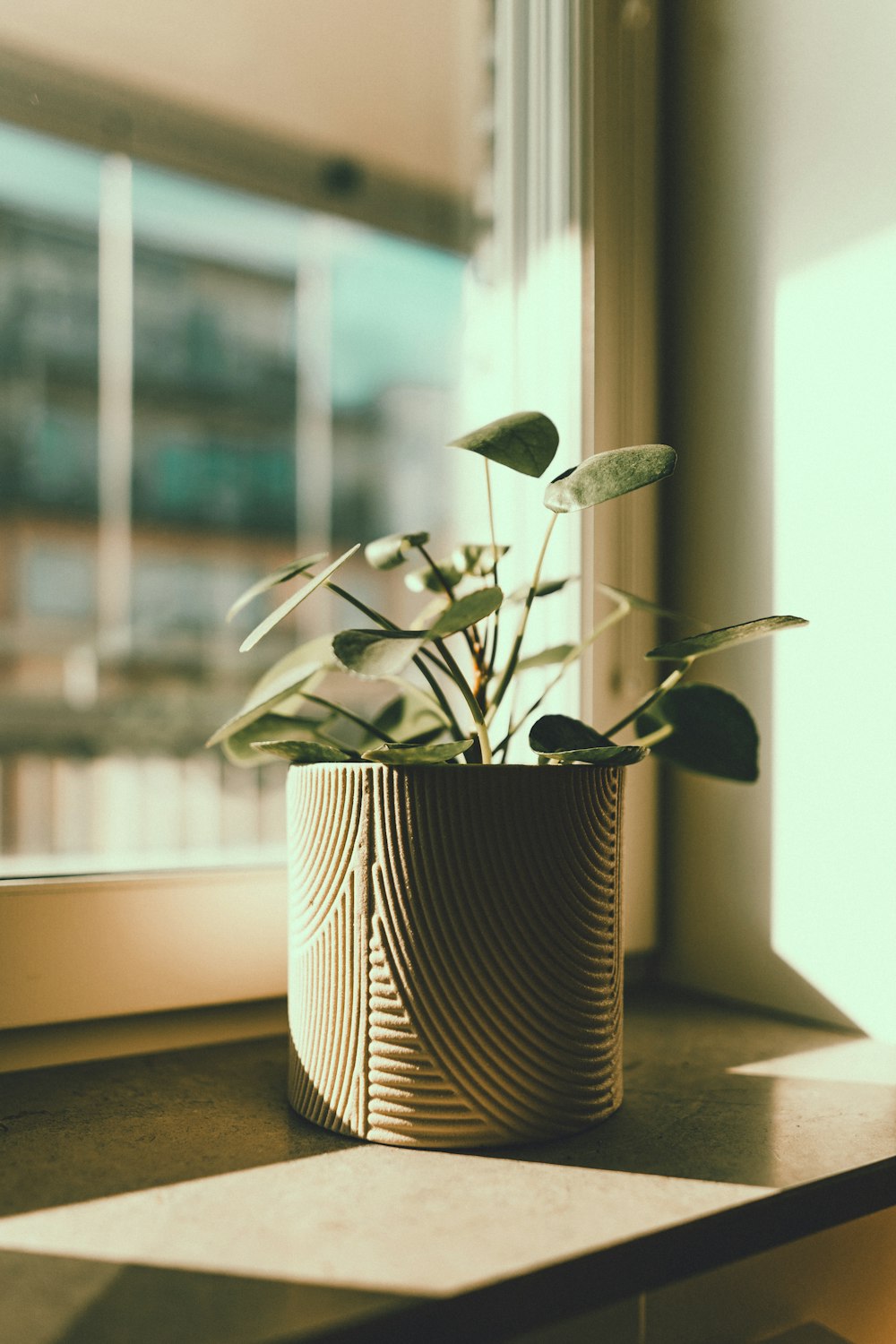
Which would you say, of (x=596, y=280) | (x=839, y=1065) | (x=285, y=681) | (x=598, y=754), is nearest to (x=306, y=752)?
(x=285, y=681)

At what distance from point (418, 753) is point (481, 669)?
0.33ft

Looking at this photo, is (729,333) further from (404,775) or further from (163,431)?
(163,431)

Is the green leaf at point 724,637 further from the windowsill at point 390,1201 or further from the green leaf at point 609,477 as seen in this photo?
the windowsill at point 390,1201

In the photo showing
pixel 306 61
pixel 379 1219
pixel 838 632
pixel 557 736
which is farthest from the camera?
pixel 306 61

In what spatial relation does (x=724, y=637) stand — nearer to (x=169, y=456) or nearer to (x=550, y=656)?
(x=550, y=656)

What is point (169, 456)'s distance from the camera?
303 centimetres

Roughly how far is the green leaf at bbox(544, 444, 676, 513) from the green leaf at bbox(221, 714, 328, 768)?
0.27 meters

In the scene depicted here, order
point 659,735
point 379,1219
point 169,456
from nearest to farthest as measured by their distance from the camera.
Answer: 1. point 379,1219
2. point 659,735
3. point 169,456

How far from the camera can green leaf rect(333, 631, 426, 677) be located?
1.63ft

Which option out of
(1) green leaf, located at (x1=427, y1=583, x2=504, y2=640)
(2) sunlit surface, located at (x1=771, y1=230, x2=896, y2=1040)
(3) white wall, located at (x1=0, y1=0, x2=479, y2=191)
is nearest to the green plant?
(1) green leaf, located at (x1=427, y1=583, x2=504, y2=640)

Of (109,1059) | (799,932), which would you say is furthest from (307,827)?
(799,932)

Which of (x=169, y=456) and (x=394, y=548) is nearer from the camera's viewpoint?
(x=394, y=548)

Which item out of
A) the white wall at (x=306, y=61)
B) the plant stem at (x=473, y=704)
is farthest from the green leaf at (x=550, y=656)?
the white wall at (x=306, y=61)

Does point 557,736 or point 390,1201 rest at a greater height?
point 557,736
